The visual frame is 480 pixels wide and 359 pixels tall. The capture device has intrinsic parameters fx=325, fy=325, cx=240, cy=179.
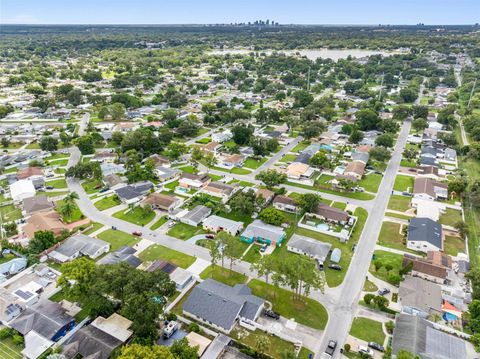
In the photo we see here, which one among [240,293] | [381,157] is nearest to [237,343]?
[240,293]

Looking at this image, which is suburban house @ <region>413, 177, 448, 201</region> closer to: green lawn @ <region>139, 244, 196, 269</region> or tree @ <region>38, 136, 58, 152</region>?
green lawn @ <region>139, 244, 196, 269</region>

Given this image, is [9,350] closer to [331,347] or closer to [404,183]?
[331,347]

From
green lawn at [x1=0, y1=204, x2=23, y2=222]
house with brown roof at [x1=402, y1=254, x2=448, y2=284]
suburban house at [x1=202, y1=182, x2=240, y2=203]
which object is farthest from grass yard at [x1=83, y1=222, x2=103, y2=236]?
house with brown roof at [x1=402, y1=254, x2=448, y2=284]

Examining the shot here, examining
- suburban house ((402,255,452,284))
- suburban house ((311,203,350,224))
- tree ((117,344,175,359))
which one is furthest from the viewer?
suburban house ((311,203,350,224))

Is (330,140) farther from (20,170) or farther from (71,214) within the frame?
(20,170)

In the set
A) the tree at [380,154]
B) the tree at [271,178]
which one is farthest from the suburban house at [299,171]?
the tree at [380,154]

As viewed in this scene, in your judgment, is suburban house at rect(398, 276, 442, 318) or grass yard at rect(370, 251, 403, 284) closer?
suburban house at rect(398, 276, 442, 318)
